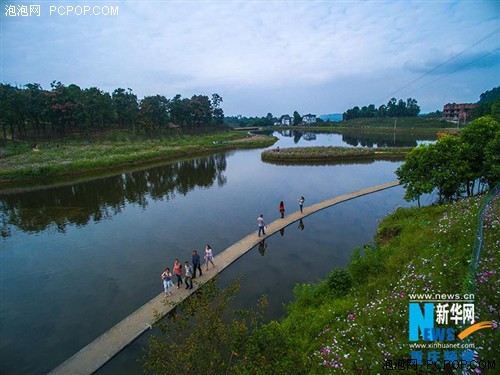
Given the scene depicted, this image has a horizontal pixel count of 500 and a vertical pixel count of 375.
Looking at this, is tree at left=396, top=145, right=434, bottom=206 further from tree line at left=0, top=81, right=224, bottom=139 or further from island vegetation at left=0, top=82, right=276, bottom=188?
tree line at left=0, top=81, right=224, bottom=139

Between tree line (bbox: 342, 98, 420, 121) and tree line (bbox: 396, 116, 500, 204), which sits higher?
tree line (bbox: 342, 98, 420, 121)

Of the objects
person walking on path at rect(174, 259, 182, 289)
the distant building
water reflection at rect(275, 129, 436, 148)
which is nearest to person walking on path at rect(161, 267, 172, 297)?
person walking on path at rect(174, 259, 182, 289)

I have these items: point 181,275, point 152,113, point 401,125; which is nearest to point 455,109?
point 401,125

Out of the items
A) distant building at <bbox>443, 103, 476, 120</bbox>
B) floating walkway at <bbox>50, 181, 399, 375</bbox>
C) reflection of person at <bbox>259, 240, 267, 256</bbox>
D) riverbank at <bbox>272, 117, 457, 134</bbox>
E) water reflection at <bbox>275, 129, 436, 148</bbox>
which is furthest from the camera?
distant building at <bbox>443, 103, 476, 120</bbox>

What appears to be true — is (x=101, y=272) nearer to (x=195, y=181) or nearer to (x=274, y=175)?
(x=195, y=181)

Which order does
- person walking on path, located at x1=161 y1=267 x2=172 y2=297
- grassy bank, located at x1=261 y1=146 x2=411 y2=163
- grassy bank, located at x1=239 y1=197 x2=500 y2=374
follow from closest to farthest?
1. grassy bank, located at x1=239 y1=197 x2=500 y2=374
2. person walking on path, located at x1=161 y1=267 x2=172 y2=297
3. grassy bank, located at x1=261 y1=146 x2=411 y2=163

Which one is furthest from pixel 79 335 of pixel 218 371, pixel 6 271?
pixel 6 271
